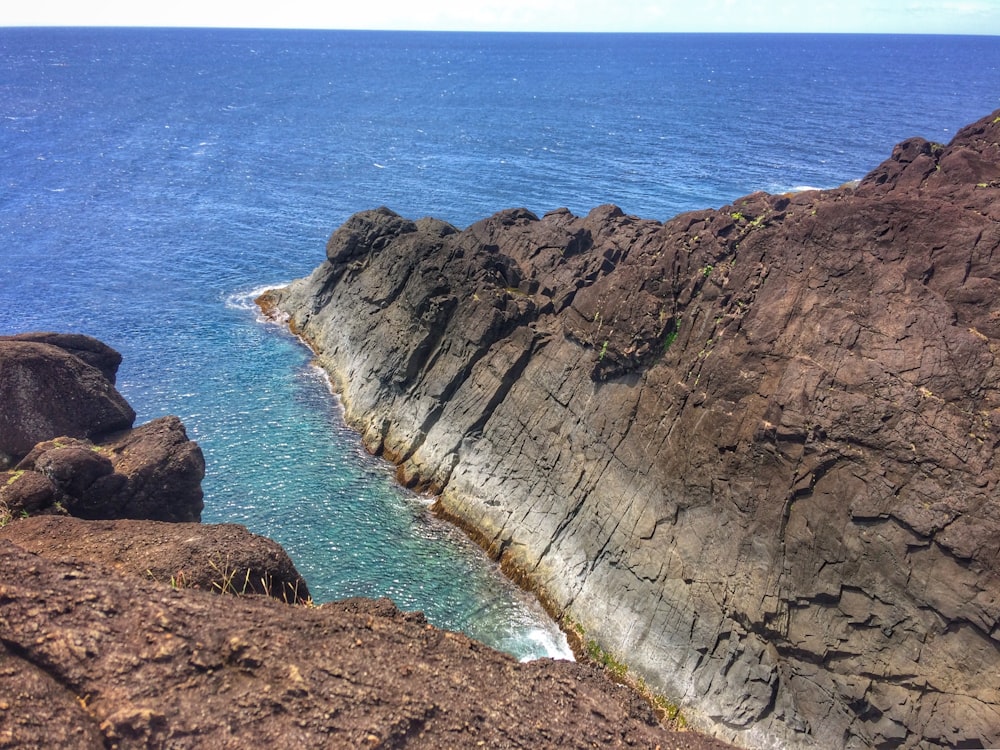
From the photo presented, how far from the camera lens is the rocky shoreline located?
483 inches

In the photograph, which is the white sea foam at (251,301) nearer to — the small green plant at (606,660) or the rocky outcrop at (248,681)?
the small green plant at (606,660)

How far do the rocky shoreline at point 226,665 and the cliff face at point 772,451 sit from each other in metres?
10.7

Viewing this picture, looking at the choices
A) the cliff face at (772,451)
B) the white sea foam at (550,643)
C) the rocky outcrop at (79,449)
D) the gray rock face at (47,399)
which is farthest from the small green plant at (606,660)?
the gray rock face at (47,399)

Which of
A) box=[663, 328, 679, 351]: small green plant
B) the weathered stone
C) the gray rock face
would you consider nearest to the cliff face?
box=[663, 328, 679, 351]: small green plant

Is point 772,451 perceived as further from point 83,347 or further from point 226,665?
point 83,347

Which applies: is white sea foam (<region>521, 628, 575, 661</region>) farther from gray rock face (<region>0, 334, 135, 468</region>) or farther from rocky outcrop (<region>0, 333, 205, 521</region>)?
gray rock face (<region>0, 334, 135, 468</region>)

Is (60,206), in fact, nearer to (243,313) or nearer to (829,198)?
(243,313)

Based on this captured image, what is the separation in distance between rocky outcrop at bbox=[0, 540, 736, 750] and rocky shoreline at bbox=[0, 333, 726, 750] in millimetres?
30

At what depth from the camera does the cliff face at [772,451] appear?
22.9 meters

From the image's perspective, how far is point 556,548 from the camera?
3161 cm

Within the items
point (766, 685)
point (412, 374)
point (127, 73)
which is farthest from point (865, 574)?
point (127, 73)

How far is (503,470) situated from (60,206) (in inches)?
2782

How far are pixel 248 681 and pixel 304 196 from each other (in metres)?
80.6

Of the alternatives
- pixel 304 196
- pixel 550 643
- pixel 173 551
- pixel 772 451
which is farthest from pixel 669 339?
pixel 304 196
